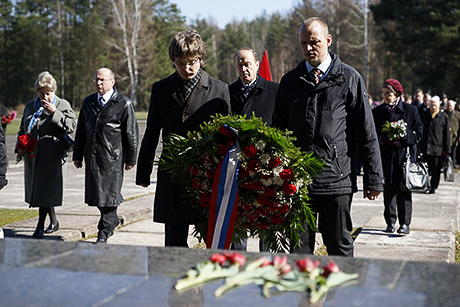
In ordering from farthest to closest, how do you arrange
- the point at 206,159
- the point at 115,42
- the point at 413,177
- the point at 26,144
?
the point at 115,42 < the point at 413,177 < the point at 26,144 < the point at 206,159

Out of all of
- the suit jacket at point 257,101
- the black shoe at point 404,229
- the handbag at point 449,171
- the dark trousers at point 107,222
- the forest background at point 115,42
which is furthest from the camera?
the forest background at point 115,42

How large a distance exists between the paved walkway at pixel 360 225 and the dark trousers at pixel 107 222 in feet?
0.77

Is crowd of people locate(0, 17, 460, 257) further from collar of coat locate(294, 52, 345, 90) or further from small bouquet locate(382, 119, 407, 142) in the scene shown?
small bouquet locate(382, 119, 407, 142)

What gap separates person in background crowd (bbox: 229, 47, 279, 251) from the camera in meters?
6.13

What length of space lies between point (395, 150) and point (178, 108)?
172 inches

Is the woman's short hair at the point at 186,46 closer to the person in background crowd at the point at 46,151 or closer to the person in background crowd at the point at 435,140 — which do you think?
the person in background crowd at the point at 46,151

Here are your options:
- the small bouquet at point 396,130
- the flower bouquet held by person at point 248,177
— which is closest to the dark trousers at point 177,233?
the flower bouquet held by person at point 248,177

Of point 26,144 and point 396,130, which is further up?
point 396,130

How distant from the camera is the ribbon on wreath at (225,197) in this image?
4250 mm

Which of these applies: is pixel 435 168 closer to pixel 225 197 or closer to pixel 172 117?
pixel 172 117

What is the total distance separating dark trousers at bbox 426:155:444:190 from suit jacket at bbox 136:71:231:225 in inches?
350

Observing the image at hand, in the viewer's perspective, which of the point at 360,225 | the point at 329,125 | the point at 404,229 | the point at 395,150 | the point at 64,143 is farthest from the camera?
the point at 360,225

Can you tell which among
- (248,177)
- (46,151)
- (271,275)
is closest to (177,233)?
(248,177)

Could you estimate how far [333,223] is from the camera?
15.2ft
